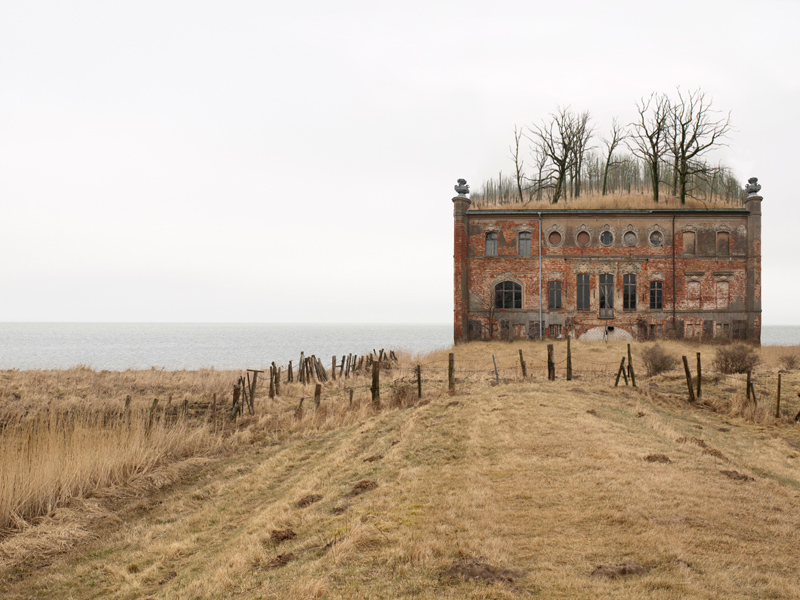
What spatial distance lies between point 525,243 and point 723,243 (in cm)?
1287

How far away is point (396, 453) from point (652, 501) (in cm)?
467

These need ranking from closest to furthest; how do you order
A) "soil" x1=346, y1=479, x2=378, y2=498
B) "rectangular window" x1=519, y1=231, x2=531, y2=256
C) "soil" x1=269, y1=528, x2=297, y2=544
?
"soil" x1=269, y1=528, x2=297, y2=544
"soil" x1=346, y1=479, x2=378, y2=498
"rectangular window" x1=519, y1=231, x2=531, y2=256

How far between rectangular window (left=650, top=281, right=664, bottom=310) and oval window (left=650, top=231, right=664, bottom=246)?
102 inches

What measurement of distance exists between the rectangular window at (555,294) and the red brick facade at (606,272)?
0.07m

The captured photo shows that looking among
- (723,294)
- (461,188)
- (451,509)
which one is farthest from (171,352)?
(451,509)

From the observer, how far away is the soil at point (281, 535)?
25.3ft

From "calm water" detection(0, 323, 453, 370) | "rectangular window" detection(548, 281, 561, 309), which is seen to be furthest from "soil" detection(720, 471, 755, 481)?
"calm water" detection(0, 323, 453, 370)

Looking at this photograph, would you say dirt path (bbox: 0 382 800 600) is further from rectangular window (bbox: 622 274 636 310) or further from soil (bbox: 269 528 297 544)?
rectangular window (bbox: 622 274 636 310)

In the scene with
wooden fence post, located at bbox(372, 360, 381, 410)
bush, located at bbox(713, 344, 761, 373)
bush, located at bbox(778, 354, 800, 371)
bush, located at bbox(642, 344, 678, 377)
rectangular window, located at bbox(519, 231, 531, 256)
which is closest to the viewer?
wooden fence post, located at bbox(372, 360, 381, 410)

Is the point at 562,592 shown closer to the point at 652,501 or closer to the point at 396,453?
the point at 652,501

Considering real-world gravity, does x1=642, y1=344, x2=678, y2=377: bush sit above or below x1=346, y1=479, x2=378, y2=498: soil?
above

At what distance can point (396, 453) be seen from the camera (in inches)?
427

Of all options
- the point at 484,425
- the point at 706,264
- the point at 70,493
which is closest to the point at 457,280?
the point at 706,264

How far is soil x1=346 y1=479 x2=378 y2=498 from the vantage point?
358 inches
